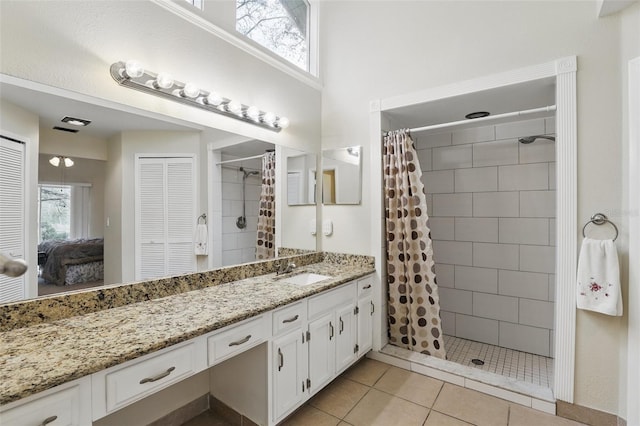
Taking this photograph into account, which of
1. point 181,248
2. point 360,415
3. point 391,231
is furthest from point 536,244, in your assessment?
point 181,248

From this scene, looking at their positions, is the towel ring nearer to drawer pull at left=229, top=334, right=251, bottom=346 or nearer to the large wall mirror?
drawer pull at left=229, top=334, right=251, bottom=346

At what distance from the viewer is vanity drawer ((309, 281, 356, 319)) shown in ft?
6.29

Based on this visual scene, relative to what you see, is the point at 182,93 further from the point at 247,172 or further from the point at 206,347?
the point at 206,347

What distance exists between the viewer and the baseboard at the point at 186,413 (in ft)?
5.77

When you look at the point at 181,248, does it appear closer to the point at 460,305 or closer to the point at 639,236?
the point at 639,236

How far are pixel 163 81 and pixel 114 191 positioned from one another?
0.65 meters

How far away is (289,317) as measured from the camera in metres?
1.74

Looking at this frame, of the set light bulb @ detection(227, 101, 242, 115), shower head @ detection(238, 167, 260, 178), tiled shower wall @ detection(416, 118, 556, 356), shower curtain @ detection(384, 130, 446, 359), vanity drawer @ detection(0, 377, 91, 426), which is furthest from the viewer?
tiled shower wall @ detection(416, 118, 556, 356)

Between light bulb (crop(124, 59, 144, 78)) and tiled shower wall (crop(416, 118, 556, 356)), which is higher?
light bulb (crop(124, 59, 144, 78))

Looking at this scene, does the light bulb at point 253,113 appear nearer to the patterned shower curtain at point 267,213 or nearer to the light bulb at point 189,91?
the patterned shower curtain at point 267,213

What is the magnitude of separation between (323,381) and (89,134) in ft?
6.40

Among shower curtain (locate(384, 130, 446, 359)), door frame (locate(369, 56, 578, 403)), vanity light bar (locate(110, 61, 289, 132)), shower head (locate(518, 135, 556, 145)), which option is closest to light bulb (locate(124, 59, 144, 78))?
vanity light bar (locate(110, 61, 289, 132))

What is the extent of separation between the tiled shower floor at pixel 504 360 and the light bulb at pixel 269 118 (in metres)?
2.58

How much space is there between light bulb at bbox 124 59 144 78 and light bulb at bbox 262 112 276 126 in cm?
91
